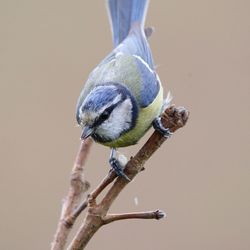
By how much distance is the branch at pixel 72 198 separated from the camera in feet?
4.12

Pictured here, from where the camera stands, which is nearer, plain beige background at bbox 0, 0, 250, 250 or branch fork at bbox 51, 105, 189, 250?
branch fork at bbox 51, 105, 189, 250

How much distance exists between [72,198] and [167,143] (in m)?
1.93

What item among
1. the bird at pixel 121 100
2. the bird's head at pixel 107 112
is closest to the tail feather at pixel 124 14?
the bird at pixel 121 100

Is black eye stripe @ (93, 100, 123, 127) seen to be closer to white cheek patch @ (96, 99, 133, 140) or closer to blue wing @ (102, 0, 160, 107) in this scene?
white cheek patch @ (96, 99, 133, 140)

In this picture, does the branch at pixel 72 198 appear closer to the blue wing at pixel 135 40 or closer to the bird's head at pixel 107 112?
the bird's head at pixel 107 112

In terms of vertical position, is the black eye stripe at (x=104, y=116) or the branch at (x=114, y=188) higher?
the black eye stripe at (x=104, y=116)

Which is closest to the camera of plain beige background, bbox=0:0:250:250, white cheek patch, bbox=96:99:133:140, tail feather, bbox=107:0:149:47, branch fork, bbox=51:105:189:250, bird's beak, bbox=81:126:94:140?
branch fork, bbox=51:105:189:250

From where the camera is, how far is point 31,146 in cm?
326

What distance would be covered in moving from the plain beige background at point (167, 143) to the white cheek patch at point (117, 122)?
3.76 ft

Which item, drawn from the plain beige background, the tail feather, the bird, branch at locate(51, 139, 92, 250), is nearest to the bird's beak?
the bird

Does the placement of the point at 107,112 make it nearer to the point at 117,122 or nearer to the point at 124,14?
the point at 117,122

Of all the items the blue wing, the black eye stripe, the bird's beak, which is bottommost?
the bird's beak

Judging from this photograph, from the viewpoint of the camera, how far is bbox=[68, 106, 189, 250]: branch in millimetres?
1179

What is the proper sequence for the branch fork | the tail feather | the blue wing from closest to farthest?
the branch fork
the blue wing
the tail feather
